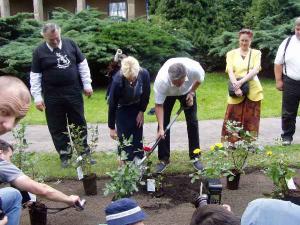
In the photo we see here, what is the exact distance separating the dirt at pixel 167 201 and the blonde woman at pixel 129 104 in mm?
578

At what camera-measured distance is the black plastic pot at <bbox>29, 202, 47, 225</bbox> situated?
4.75m

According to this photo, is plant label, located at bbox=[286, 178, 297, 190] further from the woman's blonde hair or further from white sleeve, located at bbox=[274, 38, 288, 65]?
white sleeve, located at bbox=[274, 38, 288, 65]

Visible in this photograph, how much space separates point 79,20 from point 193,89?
332 inches

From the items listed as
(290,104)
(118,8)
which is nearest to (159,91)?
(290,104)

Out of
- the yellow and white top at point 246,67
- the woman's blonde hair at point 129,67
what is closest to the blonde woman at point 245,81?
the yellow and white top at point 246,67

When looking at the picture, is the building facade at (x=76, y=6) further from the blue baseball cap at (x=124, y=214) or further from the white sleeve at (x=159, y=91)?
the blue baseball cap at (x=124, y=214)

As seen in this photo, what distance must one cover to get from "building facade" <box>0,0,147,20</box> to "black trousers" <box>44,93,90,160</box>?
1402cm

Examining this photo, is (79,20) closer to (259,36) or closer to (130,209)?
(259,36)

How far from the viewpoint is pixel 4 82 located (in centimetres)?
258

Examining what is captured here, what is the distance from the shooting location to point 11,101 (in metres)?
2.55

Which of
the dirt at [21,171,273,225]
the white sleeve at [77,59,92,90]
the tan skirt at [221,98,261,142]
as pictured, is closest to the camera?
the dirt at [21,171,273,225]

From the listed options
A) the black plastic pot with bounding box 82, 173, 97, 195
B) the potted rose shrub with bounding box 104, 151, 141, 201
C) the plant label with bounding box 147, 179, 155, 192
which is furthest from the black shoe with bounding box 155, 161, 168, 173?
the potted rose shrub with bounding box 104, 151, 141, 201

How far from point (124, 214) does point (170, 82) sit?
109 inches

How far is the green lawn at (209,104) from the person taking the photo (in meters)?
9.59
